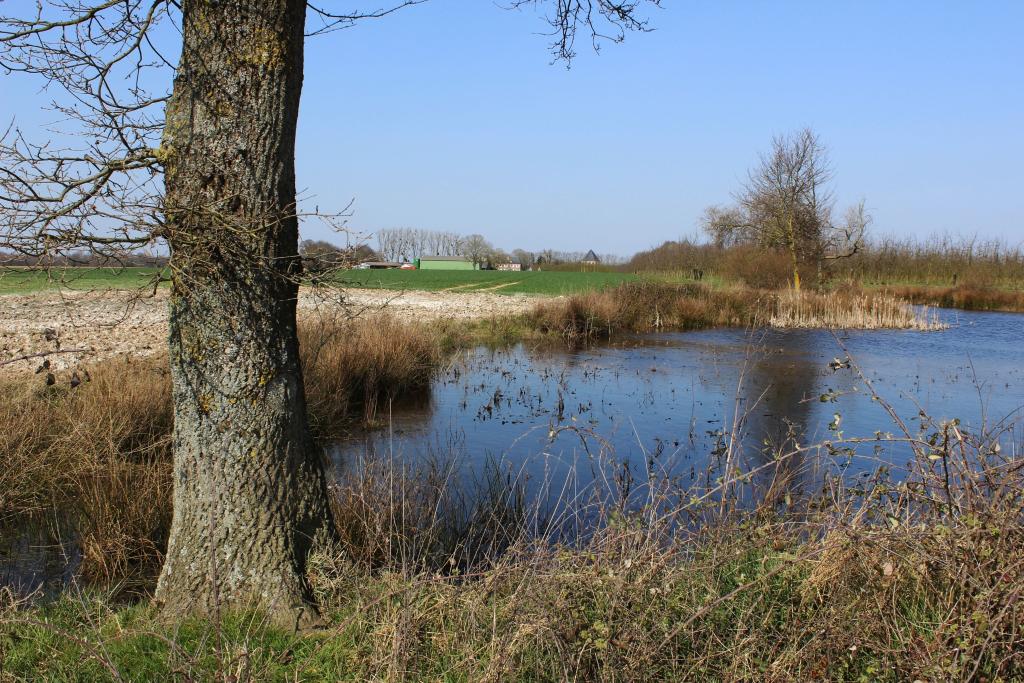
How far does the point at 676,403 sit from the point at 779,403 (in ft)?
6.56

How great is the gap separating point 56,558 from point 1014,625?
233 inches

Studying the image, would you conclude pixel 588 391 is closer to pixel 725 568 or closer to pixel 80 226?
pixel 725 568

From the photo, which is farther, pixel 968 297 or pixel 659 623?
pixel 968 297

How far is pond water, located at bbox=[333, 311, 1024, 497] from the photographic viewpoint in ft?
28.1

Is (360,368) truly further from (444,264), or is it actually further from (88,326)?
(444,264)

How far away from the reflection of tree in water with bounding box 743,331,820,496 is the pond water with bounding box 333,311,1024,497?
0.16 ft

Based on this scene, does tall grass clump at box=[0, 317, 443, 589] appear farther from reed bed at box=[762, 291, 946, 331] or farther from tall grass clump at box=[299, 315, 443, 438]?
reed bed at box=[762, 291, 946, 331]

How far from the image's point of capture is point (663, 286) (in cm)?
2867

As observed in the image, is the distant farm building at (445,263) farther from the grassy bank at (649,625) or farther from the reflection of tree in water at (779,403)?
the grassy bank at (649,625)

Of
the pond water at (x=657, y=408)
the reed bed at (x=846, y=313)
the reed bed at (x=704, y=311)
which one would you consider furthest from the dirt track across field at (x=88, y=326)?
the reed bed at (x=846, y=313)

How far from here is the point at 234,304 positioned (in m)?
3.77

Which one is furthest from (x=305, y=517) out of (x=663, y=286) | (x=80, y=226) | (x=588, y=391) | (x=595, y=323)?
(x=663, y=286)

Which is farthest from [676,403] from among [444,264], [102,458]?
[444,264]

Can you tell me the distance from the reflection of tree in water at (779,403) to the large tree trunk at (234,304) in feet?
9.79
